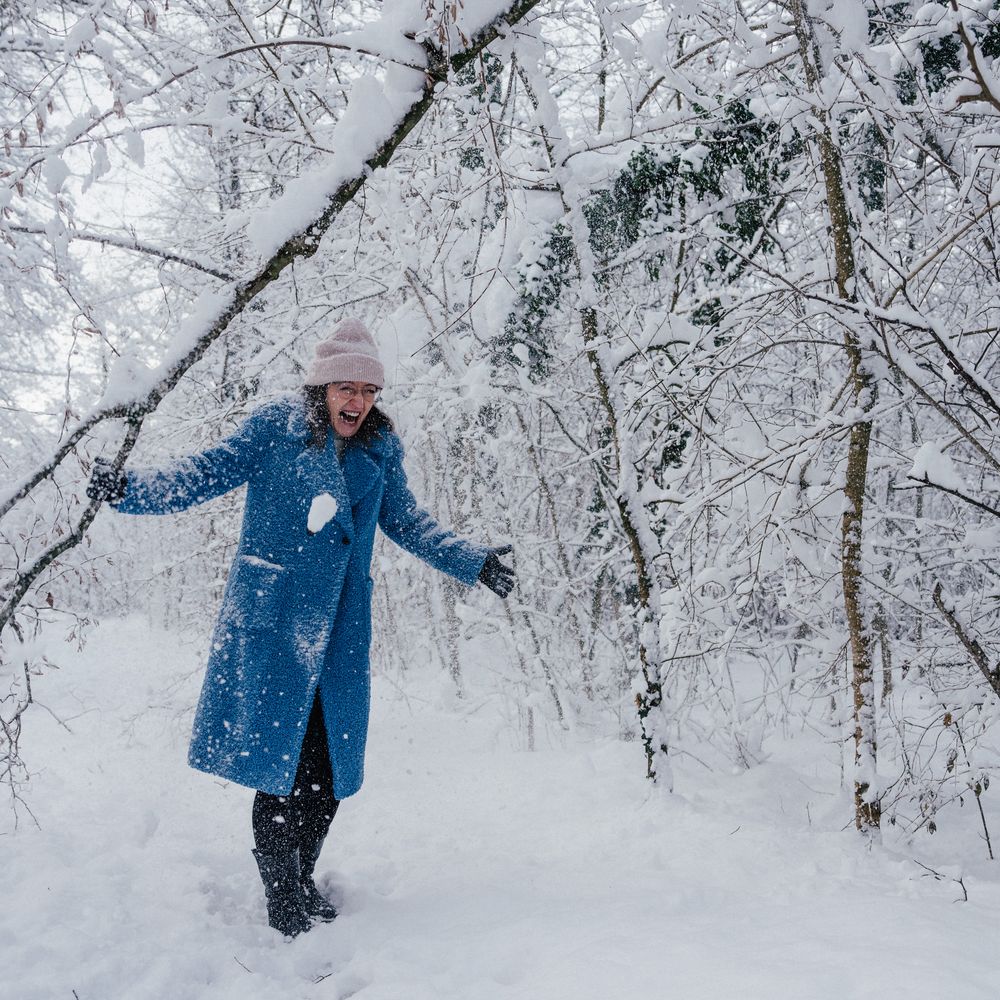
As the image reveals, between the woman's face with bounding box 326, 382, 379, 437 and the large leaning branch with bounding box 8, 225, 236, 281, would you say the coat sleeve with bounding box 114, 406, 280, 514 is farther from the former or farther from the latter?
the large leaning branch with bounding box 8, 225, 236, 281

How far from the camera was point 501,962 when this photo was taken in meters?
1.96

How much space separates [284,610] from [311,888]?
3.09 ft

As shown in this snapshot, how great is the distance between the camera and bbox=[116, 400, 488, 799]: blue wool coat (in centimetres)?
232

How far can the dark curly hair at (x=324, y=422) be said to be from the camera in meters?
2.47

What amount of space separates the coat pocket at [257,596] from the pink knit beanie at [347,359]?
0.67m

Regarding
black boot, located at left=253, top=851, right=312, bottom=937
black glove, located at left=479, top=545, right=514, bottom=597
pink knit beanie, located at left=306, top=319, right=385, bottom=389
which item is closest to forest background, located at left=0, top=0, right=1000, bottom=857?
pink knit beanie, located at left=306, top=319, right=385, bottom=389

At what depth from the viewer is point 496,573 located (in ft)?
9.02

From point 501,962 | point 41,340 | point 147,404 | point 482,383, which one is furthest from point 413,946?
point 41,340

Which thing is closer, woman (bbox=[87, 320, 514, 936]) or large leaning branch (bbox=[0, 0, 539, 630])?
large leaning branch (bbox=[0, 0, 539, 630])

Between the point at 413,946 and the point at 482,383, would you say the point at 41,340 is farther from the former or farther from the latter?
the point at 413,946

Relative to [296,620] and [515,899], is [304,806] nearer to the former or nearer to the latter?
[296,620]

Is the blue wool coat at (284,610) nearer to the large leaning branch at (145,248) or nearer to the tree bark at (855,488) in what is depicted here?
the large leaning branch at (145,248)

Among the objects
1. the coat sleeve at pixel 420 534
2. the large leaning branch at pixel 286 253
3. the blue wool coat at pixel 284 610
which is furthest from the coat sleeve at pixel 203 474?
the coat sleeve at pixel 420 534

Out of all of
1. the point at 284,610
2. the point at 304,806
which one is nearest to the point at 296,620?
the point at 284,610
